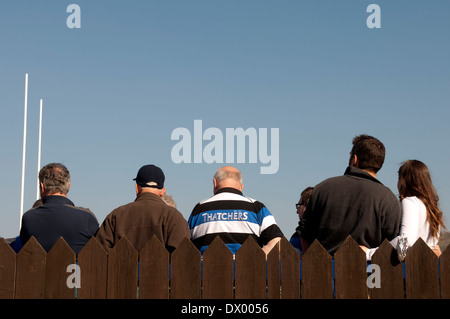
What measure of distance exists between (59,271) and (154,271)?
2.91ft

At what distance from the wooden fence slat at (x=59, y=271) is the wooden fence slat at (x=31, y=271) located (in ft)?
0.16

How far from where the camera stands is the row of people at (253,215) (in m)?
5.20

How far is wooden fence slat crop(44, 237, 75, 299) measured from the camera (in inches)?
208

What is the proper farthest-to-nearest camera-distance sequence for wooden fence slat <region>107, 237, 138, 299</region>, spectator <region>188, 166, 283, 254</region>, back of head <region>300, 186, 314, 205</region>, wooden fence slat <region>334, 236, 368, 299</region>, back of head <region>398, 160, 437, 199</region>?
back of head <region>300, 186, 314, 205</region> → spectator <region>188, 166, 283, 254</region> → back of head <region>398, 160, 437, 199</region> → wooden fence slat <region>107, 237, 138, 299</region> → wooden fence slat <region>334, 236, 368, 299</region>

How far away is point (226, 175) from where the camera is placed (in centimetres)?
622

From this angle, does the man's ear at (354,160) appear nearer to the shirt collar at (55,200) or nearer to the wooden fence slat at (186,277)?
the wooden fence slat at (186,277)

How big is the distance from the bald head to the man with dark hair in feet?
3.63

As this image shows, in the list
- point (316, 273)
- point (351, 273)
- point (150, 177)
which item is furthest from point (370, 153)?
point (150, 177)

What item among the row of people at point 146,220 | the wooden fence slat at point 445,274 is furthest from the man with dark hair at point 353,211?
the row of people at point 146,220

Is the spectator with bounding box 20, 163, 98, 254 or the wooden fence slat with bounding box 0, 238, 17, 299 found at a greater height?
the spectator with bounding box 20, 163, 98, 254

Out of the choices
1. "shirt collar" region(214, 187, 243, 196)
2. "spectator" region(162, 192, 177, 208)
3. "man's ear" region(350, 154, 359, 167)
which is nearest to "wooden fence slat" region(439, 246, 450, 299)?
"man's ear" region(350, 154, 359, 167)

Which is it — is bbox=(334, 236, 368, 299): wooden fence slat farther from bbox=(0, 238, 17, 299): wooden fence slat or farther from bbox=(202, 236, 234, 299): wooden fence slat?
bbox=(0, 238, 17, 299): wooden fence slat

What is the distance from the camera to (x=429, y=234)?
17.5 feet

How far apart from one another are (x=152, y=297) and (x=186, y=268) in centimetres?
41
